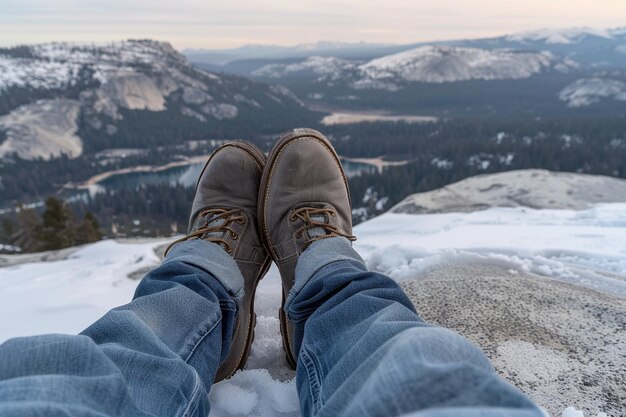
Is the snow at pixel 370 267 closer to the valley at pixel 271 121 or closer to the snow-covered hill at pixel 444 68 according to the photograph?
the valley at pixel 271 121

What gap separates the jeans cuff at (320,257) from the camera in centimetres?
138

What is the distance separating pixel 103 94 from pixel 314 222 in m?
94.7

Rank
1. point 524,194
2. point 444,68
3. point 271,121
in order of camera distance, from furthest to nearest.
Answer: point 444,68 < point 271,121 < point 524,194

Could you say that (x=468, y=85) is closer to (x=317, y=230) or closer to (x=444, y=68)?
(x=444, y=68)

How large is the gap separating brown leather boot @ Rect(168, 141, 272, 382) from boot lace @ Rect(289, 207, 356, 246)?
228 millimetres

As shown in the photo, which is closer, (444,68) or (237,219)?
(237,219)

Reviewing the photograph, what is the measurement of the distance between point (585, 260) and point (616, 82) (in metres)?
111

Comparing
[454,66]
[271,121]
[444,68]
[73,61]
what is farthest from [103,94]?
[454,66]

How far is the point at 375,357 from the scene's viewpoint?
0.79 m

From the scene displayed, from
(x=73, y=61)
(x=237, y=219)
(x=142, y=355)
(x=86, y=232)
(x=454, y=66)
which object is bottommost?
(x=86, y=232)

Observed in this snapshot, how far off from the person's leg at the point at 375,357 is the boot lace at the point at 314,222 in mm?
307

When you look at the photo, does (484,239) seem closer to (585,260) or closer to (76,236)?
(585,260)

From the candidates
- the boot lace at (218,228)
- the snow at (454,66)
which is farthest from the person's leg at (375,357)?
the snow at (454,66)

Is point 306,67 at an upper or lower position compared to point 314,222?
lower
